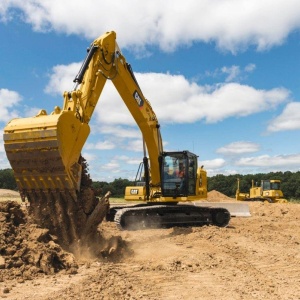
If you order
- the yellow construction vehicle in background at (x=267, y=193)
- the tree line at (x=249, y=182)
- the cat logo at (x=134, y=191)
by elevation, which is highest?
the tree line at (x=249, y=182)

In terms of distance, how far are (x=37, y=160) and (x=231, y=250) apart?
479 centimetres

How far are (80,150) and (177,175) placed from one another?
505cm

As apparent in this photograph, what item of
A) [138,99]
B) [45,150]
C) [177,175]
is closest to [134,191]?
[177,175]

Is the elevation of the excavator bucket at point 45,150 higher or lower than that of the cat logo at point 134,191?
higher

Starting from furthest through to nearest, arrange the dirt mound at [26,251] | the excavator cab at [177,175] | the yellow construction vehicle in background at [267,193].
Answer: the yellow construction vehicle in background at [267,193]
the excavator cab at [177,175]
the dirt mound at [26,251]

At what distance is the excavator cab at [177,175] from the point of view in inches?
505

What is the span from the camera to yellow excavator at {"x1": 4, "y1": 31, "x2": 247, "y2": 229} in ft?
26.2

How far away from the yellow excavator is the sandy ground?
54.1 inches

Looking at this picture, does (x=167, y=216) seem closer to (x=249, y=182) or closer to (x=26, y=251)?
(x=26, y=251)

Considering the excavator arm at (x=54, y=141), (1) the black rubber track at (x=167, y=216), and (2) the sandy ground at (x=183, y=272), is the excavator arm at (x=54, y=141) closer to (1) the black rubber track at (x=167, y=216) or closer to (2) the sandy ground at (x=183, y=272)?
(2) the sandy ground at (x=183, y=272)

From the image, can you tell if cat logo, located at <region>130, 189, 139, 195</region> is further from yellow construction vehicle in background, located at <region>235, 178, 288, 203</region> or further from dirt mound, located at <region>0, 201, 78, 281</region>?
yellow construction vehicle in background, located at <region>235, 178, 288, 203</region>

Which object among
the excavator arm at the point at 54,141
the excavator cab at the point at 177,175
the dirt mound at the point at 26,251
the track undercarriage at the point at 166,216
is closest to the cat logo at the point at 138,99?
the excavator cab at the point at 177,175

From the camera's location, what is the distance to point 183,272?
7.44m

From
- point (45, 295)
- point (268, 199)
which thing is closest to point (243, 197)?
point (268, 199)
